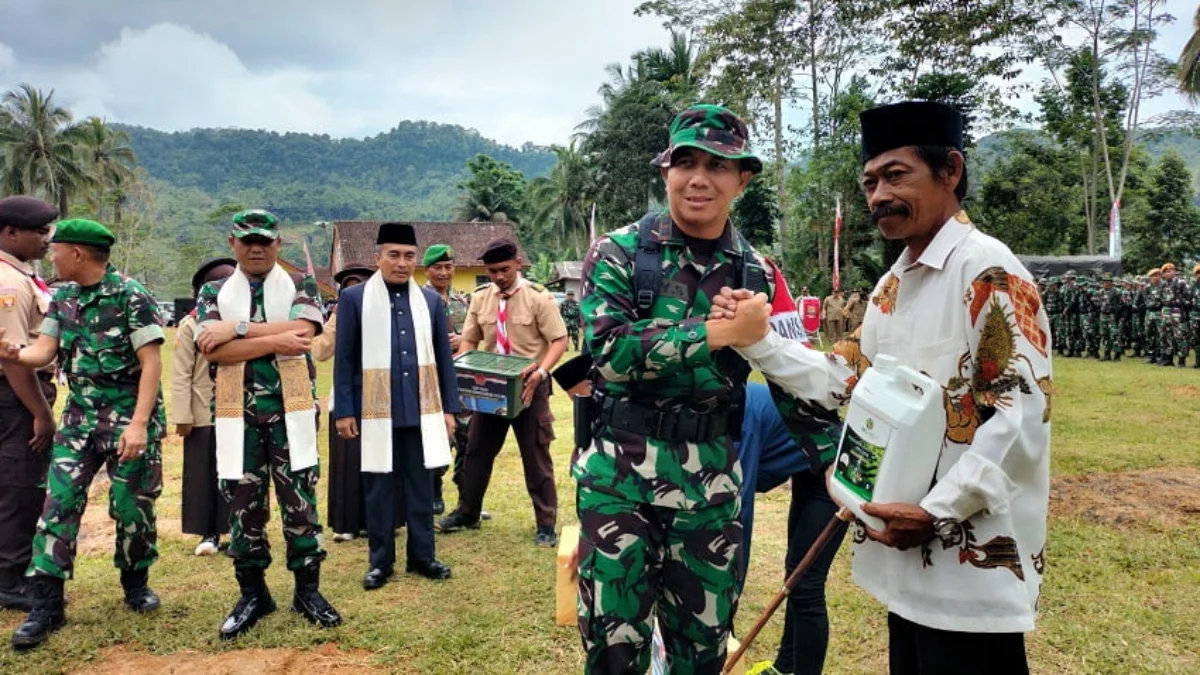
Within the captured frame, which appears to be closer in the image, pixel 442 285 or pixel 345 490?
pixel 345 490

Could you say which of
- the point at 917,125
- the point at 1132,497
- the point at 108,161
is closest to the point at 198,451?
the point at 917,125

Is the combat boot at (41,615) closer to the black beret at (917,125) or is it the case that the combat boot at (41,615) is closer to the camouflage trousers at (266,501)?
the camouflage trousers at (266,501)

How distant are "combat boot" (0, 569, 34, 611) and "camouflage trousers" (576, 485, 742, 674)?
12.0ft

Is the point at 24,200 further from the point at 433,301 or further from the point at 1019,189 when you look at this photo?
the point at 1019,189

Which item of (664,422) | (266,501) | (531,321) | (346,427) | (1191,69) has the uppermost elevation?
(1191,69)

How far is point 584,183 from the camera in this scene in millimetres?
36469

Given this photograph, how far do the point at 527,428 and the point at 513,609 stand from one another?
58.3 inches

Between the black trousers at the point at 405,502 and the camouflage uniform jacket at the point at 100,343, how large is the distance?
1.29 meters

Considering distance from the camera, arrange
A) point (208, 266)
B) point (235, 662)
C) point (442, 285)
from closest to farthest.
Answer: point (235, 662) < point (208, 266) < point (442, 285)

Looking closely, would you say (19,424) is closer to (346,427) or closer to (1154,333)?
(346,427)

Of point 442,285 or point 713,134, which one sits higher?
point 713,134

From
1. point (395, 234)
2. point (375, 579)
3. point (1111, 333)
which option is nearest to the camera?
point (375, 579)

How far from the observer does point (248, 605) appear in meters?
3.84

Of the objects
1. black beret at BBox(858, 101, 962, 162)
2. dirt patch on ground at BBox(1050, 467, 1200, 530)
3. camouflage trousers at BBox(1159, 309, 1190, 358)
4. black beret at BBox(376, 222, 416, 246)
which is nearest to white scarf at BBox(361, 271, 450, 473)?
black beret at BBox(376, 222, 416, 246)
